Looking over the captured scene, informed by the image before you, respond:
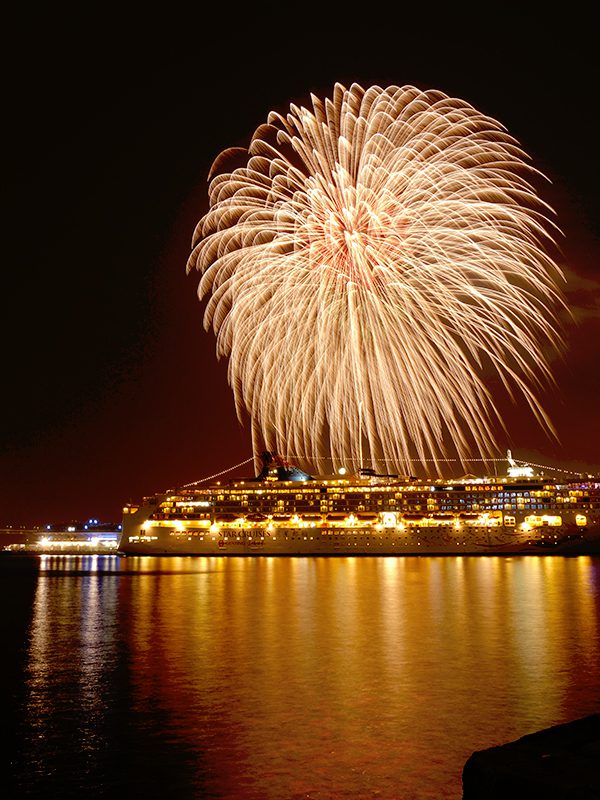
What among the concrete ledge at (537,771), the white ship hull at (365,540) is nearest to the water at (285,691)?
the concrete ledge at (537,771)

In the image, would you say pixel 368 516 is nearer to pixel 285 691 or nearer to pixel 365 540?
pixel 365 540

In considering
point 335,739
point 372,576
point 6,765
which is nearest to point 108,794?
point 6,765

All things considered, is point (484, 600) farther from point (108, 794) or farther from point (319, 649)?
point (108, 794)

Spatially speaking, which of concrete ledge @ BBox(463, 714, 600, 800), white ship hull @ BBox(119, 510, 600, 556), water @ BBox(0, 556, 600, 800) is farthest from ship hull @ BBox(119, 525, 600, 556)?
concrete ledge @ BBox(463, 714, 600, 800)

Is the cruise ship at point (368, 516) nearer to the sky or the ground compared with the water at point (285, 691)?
nearer to the sky

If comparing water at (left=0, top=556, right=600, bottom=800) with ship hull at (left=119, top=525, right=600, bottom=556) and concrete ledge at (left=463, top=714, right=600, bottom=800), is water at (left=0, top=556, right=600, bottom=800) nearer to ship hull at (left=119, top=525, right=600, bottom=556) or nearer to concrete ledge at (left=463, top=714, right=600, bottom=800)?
concrete ledge at (left=463, top=714, right=600, bottom=800)

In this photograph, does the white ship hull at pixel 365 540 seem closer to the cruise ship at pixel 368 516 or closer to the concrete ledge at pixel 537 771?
the cruise ship at pixel 368 516

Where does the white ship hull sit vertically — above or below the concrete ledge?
above

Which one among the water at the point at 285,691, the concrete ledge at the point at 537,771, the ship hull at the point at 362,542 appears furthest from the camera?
the ship hull at the point at 362,542
